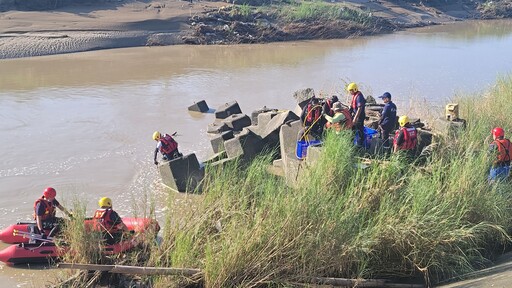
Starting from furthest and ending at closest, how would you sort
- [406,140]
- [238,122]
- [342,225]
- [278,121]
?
1. [238,122]
2. [278,121]
3. [406,140]
4. [342,225]

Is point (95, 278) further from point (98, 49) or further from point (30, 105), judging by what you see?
point (98, 49)

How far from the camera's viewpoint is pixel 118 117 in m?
17.8

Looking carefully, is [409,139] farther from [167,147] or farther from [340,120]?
[167,147]

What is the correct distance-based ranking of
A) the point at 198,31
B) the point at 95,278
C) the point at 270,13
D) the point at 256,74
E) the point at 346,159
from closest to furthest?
the point at 95,278 → the point at 346,159 → the point at 256,74 → the point at 198,31 → the point at 270,13

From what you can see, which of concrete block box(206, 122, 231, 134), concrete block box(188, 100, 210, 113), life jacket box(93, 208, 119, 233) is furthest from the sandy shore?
life jacket box(93, 208, 119, 233)

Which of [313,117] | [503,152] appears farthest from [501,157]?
[313,117]

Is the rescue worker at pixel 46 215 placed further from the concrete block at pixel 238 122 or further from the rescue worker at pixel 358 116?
the concrete block at pixel 238 122

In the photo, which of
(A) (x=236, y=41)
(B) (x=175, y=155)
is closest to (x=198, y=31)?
(A) (x=236, y=41)

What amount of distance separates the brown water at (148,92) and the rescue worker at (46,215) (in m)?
0.38

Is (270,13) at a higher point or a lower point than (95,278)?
higher

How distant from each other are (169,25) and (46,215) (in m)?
27.8

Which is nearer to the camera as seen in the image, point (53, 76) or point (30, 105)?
point (30, 105)

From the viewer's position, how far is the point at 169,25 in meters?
34.9

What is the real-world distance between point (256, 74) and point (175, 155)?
44.5 feet
